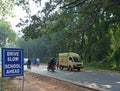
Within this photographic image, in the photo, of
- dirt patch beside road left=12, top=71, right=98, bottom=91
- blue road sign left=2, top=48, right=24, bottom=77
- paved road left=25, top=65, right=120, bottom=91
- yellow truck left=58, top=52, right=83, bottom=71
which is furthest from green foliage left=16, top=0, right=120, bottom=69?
blue road sign left=2, top=48, right=24, bottom=77

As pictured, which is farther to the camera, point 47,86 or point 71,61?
point 71,61

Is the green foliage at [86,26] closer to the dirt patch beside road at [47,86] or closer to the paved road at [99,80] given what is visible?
the paved road at [99,80]

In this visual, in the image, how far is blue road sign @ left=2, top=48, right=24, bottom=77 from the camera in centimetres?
1140

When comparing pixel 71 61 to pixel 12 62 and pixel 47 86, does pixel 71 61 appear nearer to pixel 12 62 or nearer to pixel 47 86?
pixel 47 86

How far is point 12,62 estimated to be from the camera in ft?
38.0

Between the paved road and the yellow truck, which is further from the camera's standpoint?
the yellow truck

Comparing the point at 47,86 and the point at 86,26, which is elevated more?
the point at 86,26

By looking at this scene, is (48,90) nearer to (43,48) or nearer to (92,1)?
(92,1)

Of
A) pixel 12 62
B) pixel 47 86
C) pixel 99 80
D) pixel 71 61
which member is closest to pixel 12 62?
pixel 12 62

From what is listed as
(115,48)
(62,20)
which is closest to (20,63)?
(62,20)

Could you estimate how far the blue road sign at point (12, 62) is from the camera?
1140cm

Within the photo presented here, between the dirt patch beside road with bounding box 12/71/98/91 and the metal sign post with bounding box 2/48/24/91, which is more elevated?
the metal sign post with bounding box 2/48/24/91

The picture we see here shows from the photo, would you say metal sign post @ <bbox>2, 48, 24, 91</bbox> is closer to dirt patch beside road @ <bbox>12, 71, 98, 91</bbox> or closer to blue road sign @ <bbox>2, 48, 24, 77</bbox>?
blue road sign @ <bbox>2, 48, 24, 77</bbox>

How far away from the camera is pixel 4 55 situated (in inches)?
448
